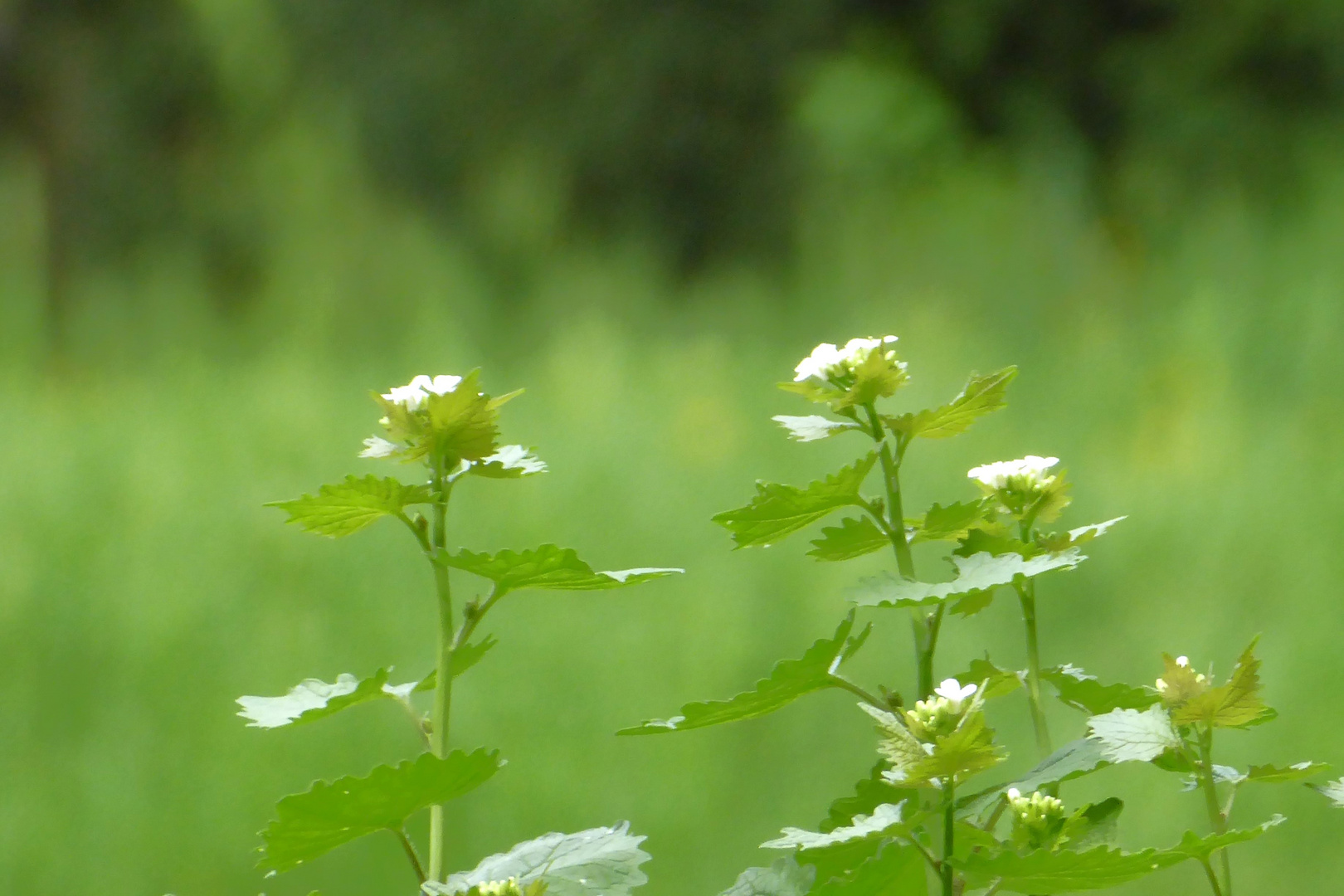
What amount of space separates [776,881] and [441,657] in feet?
0.55

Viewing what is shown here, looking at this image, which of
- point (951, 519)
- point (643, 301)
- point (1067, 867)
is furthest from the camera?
point (643, 301)

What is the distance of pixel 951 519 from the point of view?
489mm

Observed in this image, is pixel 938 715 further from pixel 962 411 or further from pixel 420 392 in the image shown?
pixel 420 392

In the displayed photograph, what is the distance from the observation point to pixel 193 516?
3.90 feet

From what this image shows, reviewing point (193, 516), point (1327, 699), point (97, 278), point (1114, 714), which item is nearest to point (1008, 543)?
point (1114, 714)

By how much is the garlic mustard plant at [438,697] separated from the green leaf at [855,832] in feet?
0.19

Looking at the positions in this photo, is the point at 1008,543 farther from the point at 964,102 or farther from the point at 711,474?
the point at 964,102

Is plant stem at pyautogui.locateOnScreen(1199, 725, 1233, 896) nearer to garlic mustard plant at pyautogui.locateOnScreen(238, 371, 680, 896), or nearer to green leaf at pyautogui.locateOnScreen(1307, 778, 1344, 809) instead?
green leaf at pyautogui.locateOnScreen(1307, 778, 1344, 809)

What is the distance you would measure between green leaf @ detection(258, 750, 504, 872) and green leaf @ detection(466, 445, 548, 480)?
12 centimetres

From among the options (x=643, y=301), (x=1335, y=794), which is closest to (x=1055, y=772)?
(x=1335, y=794)

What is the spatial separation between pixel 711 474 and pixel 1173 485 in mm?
491

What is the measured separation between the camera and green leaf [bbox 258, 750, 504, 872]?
1.26ft

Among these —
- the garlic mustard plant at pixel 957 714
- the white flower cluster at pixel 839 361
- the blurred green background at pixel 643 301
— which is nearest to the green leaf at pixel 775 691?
the garlic mustard plant at pixel 957 714

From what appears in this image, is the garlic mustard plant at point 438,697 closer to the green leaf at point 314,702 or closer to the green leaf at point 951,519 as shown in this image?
the green leaf at point 314,702
